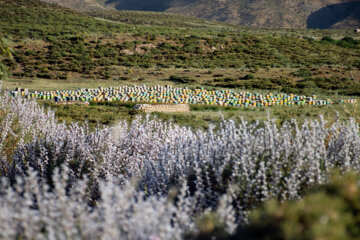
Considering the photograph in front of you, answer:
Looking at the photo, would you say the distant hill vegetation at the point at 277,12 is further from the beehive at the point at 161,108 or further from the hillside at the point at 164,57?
the beehive at the point at 161,108

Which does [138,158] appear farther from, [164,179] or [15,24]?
[15,24]

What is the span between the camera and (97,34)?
41844 millimetres

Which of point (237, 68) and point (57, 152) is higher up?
point (237, 68)

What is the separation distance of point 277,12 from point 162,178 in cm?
15050

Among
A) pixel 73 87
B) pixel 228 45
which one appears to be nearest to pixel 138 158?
pixel 73 87

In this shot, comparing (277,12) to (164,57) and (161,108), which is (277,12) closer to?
(164,57)

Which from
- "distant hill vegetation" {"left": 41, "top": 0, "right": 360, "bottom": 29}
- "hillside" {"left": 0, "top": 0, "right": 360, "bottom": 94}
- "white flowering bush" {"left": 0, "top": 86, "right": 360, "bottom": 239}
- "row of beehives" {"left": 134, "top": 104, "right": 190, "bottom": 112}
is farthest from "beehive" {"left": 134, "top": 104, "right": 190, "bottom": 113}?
"distant hill vegetation" {"left": 41, "top": 0, "right": 360, "bottom": 29}

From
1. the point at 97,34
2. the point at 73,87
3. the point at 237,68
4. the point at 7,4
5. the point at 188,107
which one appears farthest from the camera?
the point at 7,4

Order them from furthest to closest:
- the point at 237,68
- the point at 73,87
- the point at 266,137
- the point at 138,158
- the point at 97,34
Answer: the point at 97,34, the point at 237,68, the point at 73,87, the point at 138,158, the point at 266,137

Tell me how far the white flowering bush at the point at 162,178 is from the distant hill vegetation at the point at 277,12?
133737 millimetres

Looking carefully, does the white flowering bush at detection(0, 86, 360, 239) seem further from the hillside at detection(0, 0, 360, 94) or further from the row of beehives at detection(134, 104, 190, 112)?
the hillside at detection(0, 0, 360, 94)

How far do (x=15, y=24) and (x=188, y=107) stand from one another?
114ft

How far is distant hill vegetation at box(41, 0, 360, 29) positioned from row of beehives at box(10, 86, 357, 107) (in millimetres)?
117255

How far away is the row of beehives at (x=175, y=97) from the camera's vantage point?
18.6 m
